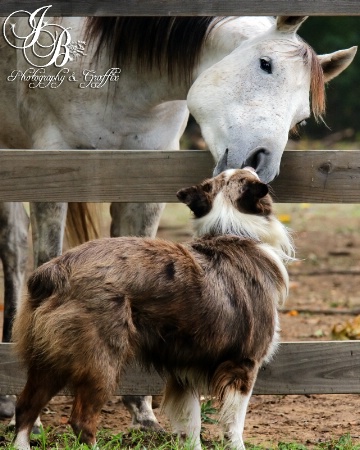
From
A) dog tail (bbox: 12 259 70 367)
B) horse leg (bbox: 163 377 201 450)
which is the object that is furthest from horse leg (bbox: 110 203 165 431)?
dog tail (bbox: 12 259 70 367)

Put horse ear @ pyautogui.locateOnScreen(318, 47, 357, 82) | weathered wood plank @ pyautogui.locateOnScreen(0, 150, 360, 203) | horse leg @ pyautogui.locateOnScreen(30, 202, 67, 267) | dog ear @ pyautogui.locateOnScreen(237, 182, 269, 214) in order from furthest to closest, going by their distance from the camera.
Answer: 1. horse leg @ pyautogui.locateOnScreen(30, 202, 67, 267)
2. horse ear @ pyautogui.locateOnScreen(318, 47, 357, 82)
3. weathered wood plank @ pyautogui.locateOnScreen(0, 150, 360, 203)
4. dog ear @ pyautogui.locateOnScreen(237, 182, 269, 214)

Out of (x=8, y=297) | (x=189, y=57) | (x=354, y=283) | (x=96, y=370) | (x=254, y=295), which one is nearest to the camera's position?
(x=96, y=370)

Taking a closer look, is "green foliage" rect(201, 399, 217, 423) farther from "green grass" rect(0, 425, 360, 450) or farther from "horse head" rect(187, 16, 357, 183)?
"horse head" rect(187, 16, 357, 183)

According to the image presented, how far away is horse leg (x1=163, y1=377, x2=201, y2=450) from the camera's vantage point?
3.78 metres

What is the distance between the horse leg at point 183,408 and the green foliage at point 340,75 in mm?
16353

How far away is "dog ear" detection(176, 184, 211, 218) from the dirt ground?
16.2 inches

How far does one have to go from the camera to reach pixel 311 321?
276 inches

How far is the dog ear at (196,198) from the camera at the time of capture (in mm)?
3740

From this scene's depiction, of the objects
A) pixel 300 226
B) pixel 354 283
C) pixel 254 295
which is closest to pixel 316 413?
pixel 254 295

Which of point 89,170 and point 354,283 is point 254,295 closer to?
point 89,170

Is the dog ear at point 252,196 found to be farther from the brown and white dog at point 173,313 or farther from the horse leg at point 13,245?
the horse leg at point 13,245

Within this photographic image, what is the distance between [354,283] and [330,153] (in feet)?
15.4

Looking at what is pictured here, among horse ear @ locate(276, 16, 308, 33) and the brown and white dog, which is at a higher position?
horse ear @ locate(276, 16, 308, 33)

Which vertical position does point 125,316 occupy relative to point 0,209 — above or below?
below
